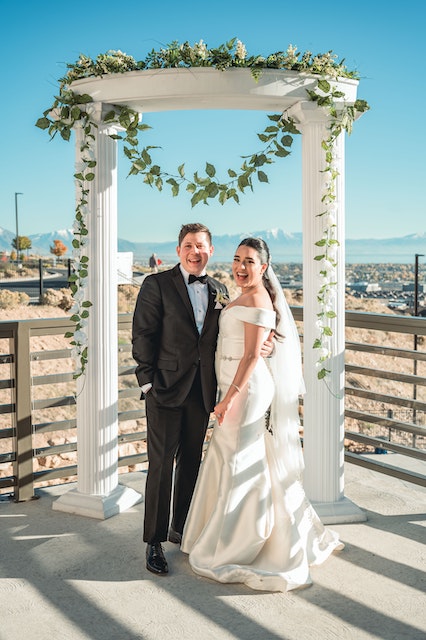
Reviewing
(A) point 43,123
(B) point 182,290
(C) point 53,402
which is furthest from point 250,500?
(A) point 43,123

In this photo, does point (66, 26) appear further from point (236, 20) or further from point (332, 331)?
point (332, 331)

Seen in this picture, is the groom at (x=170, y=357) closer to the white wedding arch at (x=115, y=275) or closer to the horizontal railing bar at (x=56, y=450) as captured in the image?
the white wedding arch at (x=115, y=275)

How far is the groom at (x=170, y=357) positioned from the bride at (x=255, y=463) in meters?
0.11

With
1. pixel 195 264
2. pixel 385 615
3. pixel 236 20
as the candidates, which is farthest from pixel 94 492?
pixel 236 20

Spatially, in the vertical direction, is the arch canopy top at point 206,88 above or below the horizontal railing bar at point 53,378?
above

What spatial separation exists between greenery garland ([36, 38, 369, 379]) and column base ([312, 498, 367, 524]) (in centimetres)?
77

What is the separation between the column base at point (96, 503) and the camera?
4.00 meters

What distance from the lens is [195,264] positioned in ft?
11.2

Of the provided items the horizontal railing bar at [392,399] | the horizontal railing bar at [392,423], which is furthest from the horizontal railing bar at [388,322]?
the horizontal railing bar at [392,423]

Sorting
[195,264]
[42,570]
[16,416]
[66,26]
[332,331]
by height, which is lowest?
[42,570]

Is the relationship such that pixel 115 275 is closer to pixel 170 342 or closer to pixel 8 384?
pixel 170 342

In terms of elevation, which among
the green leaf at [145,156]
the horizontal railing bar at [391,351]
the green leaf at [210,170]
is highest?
the green leaf at [145,156]

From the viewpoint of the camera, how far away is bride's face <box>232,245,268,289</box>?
325cm

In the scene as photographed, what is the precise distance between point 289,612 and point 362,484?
6.03ft
